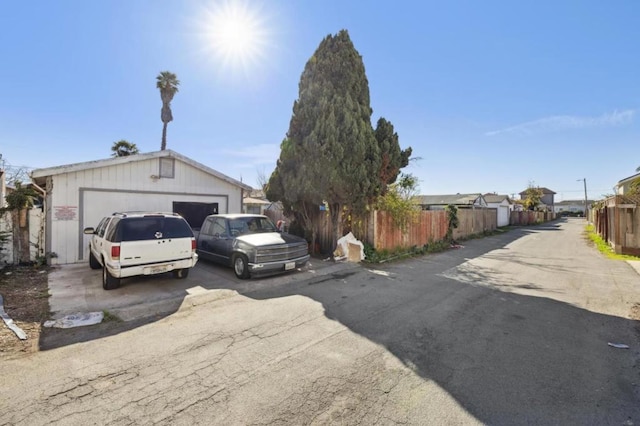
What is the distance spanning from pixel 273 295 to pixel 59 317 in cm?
360

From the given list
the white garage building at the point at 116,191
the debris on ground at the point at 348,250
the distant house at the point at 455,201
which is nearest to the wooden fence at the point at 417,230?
the debris on ground at the point at 348,250

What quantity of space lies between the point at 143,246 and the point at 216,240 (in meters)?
2.59

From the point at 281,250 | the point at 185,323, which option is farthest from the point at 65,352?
the point at 281,250

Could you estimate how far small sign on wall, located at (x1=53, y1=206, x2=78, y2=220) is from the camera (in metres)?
8.99

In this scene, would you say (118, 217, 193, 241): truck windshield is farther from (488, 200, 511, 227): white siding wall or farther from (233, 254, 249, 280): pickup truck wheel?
(488, 200, 511, 227): white siding wall

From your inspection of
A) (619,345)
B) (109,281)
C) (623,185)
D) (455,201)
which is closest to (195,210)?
(109,281)

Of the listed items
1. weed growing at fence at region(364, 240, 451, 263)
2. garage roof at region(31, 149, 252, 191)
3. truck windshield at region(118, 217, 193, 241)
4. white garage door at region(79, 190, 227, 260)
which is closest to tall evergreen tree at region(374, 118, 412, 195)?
weed growing at fence at region(364, 240, 451, 263)

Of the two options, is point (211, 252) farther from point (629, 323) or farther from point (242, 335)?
point (629, 323)

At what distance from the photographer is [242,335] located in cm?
440

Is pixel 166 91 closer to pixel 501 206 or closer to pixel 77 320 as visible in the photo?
pixel 77 320

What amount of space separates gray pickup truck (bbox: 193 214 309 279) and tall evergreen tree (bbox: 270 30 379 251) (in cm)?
217

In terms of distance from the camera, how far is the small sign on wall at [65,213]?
29.5ft

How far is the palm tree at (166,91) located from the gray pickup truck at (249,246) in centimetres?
1977

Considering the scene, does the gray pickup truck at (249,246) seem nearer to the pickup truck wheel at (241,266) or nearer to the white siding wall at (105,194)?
the pickup truck wheel at (241,266)
